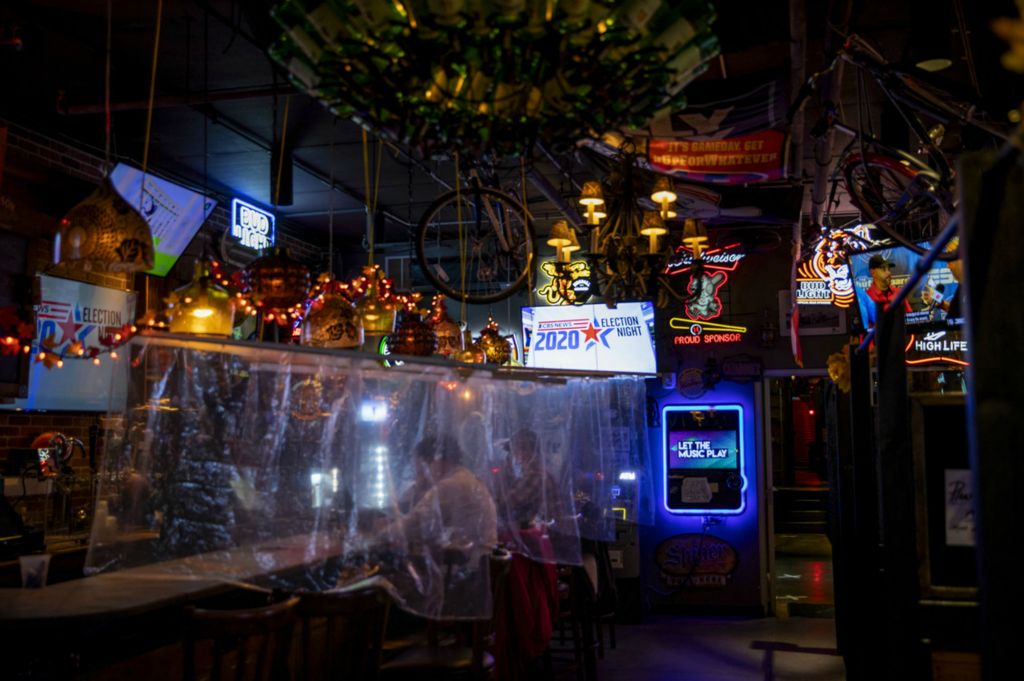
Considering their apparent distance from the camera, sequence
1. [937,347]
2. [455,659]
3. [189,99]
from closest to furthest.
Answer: [455,659] → [189,99] → [937,347]

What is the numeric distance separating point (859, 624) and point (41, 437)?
5.90m

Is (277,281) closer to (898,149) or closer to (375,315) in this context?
(375,315)

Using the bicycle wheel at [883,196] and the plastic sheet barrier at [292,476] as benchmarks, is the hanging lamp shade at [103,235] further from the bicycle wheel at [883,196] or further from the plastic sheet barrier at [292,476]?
the bicycle wheel at [883,196]

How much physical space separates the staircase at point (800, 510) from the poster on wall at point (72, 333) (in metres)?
13.4

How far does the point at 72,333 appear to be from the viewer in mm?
7211

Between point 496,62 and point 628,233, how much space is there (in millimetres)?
3790

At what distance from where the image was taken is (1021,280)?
1.33 metres

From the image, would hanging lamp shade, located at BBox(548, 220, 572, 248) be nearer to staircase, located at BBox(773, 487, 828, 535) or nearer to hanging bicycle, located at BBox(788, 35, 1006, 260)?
hanging bicycle, located at BBox(788, 35, 1006, 260)

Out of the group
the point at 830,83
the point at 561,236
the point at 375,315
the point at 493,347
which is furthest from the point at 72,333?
the point at 830,83

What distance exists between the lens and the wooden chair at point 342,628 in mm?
3756

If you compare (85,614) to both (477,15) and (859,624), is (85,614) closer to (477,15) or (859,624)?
(477,15)

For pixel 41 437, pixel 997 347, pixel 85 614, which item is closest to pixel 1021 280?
pixel 997 347

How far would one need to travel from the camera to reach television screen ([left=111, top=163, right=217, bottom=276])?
7715 mm

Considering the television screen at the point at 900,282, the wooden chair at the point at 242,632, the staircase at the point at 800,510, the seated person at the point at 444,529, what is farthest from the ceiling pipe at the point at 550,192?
the staircase at the point at 800,510
